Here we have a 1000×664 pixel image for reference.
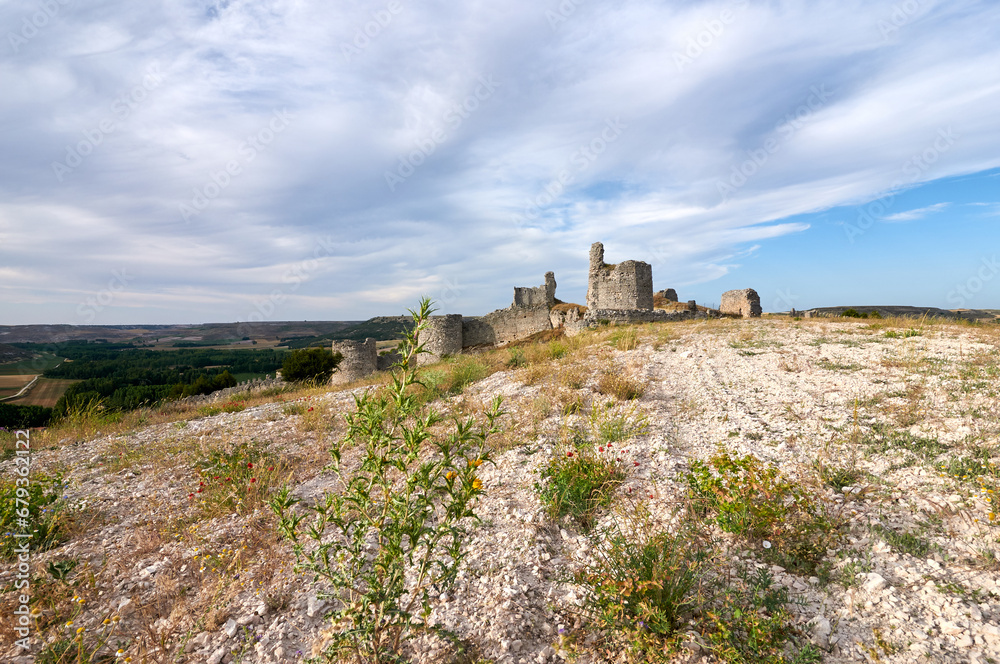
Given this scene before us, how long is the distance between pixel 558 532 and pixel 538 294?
2564cm

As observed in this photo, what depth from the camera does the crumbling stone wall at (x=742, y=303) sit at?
21953 mm

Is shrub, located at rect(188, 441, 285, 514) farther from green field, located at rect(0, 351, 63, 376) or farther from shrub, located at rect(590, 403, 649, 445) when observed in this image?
shrub, located at rect(590, 403, 649, 445)

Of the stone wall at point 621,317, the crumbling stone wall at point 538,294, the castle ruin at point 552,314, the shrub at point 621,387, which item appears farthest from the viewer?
the crumbling stone wall at point 538,294

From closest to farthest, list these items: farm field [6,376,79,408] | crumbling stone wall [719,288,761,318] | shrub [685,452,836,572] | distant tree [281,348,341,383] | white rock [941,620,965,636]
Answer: white rock [941,620,965,636] → shrub [685,452,836,572] → farm field [6,376,79,408] → crumbling stone wall [719,288,761,318] → distant tree [281,348,341,383]

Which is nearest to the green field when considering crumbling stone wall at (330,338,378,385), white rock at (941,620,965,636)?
white rock at (941,620,965,636)

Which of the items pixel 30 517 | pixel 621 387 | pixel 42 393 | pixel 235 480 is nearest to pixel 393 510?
pixel 235 480

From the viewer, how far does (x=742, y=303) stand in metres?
22.5

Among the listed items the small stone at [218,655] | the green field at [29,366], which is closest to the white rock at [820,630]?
the small stone at [218,655]

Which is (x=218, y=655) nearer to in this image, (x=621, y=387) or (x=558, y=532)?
(x=558, y=532)

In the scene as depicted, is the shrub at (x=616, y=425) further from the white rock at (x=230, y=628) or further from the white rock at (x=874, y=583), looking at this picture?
Answer: the white rock at (x=230, y=628)

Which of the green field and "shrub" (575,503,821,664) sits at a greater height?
the green field

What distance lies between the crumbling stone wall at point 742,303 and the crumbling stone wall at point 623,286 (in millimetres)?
5394

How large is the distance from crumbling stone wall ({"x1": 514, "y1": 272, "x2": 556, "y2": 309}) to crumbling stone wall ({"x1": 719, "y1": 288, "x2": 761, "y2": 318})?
407 inches

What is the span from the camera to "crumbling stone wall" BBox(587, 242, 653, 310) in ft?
68.0
